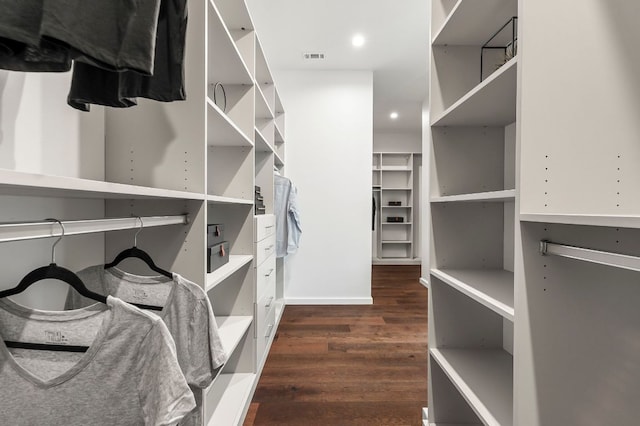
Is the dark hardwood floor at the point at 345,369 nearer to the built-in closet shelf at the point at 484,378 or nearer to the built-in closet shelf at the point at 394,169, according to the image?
the built-in closet shelf at the point at 484,378

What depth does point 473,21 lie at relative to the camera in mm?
1367

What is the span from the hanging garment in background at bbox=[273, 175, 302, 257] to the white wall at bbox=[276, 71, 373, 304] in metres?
0.53

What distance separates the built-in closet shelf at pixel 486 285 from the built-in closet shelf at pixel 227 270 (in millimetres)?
925

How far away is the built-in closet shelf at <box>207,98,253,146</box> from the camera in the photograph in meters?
1.37

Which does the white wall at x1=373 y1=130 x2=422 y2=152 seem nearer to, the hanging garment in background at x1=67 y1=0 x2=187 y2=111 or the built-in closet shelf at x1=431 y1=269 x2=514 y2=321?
the built-in closet shelf at x1=431 y1=269 x2=514 y2=321

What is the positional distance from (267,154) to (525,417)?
2485 mm

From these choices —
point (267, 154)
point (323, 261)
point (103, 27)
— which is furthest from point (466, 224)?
point (323, 261)

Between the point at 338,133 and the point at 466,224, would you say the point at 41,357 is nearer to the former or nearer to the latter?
the point at 466,224

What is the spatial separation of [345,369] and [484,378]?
3.75ft

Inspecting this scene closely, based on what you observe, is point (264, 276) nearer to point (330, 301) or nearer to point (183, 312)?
point (183, 312)

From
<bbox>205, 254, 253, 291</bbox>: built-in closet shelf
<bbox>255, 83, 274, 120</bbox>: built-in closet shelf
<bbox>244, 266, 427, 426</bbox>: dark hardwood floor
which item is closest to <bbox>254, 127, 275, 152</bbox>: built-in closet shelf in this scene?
<bbox>255, 83, 274, 120</bbox>: built-in closet shelf

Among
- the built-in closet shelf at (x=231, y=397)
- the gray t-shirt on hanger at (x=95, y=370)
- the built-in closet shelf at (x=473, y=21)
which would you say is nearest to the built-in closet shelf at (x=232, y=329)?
the built-in closet shelf at (x=231, y=397)

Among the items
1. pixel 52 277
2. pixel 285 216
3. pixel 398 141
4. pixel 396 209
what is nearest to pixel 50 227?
pixel 52 277

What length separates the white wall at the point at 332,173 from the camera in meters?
3.79
